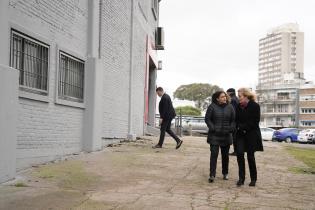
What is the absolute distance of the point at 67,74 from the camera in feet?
34.2

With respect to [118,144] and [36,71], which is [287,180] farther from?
[118,144]

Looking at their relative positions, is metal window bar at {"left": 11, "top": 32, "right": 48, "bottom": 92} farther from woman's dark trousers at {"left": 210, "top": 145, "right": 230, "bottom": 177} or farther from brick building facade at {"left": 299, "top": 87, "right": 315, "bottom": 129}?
brick building facade at {"left": 299, "top": 87, "right": 315, "bottom": 129}

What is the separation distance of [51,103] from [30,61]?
1156 millimetres

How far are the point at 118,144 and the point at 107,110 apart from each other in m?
1.33

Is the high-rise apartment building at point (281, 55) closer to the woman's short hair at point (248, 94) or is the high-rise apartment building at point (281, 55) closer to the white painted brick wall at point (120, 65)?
the white painted brick wall at point (120, 65)

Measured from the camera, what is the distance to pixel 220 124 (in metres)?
7.83

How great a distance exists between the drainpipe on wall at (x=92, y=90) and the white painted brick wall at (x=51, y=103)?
0.20 m

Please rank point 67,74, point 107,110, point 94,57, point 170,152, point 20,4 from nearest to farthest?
1. point 20,4
2. point 67,74
3. point 94,57
4. point 170,152
5. point 107,110

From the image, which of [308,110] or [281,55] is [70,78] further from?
[281,55]

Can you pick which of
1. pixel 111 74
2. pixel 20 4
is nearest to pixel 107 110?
pixel 111 74

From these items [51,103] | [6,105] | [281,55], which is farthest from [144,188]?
[281,55]

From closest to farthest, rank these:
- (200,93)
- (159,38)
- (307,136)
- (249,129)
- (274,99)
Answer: (249,129), (159,38), (307,136), (200,93), (274,99)

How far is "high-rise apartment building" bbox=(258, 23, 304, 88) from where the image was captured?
162500 millimetres

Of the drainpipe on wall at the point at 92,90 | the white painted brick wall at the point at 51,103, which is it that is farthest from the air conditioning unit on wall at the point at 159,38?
the white painted brick wall at the point at 51,103
